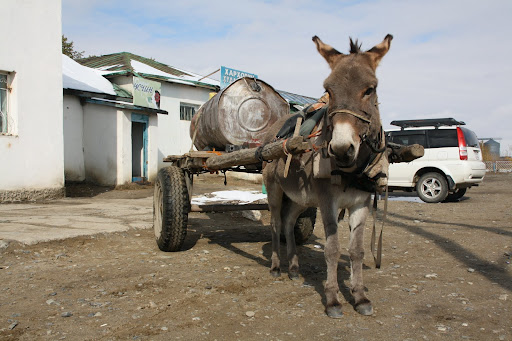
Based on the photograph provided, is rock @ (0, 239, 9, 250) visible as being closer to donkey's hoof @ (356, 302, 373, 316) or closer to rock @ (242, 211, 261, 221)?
rock @ (242, 211, 261, 221)

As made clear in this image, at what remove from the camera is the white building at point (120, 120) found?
1477cm

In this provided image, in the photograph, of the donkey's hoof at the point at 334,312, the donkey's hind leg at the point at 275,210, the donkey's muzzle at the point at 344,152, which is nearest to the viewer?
the donkey's muzzle at the point at 344,152

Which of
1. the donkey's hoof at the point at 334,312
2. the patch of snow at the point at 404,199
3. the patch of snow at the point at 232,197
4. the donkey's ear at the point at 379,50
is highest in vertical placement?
the donkey's ear at the point at 379,50

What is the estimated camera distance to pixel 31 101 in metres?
11.1

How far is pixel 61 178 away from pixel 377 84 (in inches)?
420

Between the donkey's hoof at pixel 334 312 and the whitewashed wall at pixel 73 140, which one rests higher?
the whitewashed wall at pixel 73 140

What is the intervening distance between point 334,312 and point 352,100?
1689 mm

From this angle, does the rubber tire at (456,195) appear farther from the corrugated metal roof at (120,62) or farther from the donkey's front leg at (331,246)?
the corrugated metal roof at (120,62)

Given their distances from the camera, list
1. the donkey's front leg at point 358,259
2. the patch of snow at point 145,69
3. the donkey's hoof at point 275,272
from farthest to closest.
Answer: the patch of snow at point 145,69, the donkey's hoof at point 275,272, the donkey's front leg at point 358,259

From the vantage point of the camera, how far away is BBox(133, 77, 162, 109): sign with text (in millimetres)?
15805

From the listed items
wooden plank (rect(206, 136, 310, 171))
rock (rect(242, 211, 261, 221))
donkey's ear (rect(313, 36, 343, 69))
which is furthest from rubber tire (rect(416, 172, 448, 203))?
donkey's ear (rect(313, 36, 343, 69))

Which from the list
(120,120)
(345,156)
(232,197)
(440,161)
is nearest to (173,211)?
(345,156)

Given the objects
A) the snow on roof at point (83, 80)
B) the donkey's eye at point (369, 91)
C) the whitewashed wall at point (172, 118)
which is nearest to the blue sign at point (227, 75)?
the whitewashed wall at point (172, 118)

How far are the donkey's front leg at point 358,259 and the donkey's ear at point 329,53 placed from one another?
1313mm
